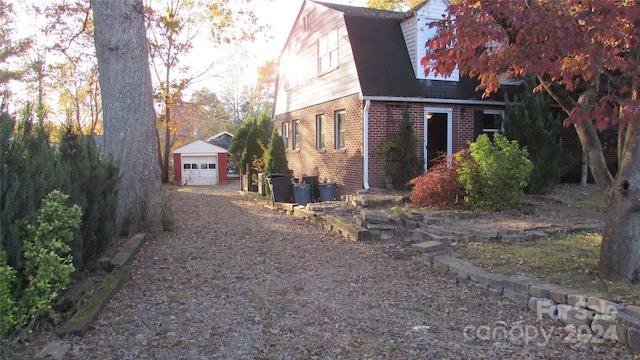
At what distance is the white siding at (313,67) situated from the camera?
44.4ft

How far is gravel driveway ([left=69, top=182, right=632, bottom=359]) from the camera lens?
363 cm

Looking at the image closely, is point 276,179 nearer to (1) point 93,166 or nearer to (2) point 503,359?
(1) point 93,166

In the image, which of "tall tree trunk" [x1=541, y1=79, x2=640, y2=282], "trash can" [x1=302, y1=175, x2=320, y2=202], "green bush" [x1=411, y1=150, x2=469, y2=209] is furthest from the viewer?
"trash can" [x1=302, y1=175, x2=320, y2=202]

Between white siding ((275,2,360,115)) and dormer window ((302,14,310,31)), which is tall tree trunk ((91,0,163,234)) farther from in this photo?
dormer window ((302,14,310,31))

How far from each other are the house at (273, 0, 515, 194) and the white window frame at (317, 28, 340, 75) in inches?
1.2

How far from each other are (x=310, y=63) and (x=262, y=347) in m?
14.1

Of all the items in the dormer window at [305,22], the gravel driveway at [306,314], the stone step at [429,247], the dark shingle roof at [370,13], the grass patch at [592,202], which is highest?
the dormer window at [305,22]

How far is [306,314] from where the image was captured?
4441 millimetres

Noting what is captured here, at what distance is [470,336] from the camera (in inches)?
154

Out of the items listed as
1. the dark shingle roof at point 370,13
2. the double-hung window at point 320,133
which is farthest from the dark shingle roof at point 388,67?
the double-hung window at point 320,133

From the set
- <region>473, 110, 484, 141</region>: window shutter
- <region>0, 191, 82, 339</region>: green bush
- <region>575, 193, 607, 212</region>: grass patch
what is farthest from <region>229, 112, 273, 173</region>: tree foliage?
<region>0, 191, 82, 339</region>: green bush

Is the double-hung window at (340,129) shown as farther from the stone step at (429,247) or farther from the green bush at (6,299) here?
the green bush at (6,299)

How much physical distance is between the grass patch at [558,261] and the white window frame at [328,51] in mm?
9097

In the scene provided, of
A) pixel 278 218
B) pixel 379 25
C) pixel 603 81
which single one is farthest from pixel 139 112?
pixel 603 81
